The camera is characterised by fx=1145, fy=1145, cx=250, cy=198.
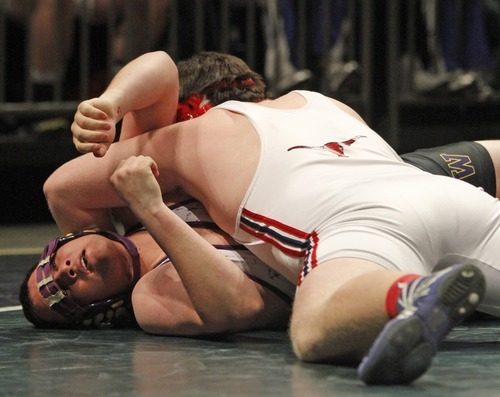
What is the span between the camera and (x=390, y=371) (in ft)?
6.39

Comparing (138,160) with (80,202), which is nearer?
(138,160)

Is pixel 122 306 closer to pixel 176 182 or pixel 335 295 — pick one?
pixel 176 182

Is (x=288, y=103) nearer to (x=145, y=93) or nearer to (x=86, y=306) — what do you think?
(x=145, y=93)

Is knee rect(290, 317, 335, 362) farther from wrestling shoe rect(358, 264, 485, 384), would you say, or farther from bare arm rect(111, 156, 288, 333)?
bare arm rect(111, 156, 288, 333)

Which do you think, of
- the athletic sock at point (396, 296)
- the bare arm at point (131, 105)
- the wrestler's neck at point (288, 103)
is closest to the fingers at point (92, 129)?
the bare arm at point (131, 105)

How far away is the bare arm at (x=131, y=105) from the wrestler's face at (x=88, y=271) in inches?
12.9

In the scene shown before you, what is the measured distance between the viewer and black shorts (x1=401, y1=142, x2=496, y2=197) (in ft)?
10.5

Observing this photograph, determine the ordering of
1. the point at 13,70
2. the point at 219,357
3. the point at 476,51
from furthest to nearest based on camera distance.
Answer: the point at 476,51
the point at 13,70
the point at 219,357

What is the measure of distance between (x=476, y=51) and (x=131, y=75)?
3257 mm

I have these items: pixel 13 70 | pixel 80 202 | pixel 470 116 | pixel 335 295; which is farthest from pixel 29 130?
pixel 335 295

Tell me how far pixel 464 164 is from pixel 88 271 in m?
1.12

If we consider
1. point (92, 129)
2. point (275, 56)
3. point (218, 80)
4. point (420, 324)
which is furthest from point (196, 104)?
point (275, 56)

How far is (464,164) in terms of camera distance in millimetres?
3221

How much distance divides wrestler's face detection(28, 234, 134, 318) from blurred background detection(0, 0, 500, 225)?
2.54m
